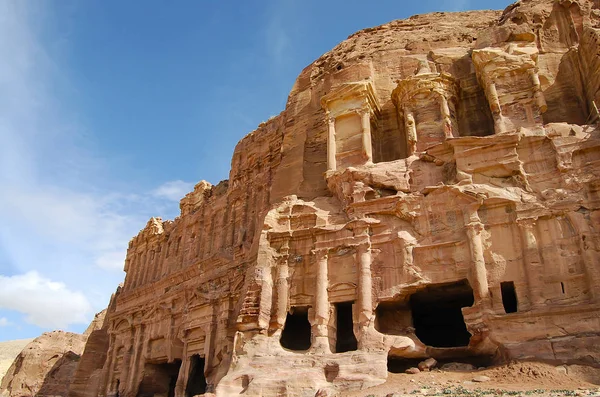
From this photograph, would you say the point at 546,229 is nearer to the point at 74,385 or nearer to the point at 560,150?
the point at 560,150

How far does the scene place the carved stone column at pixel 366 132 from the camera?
20.3 m

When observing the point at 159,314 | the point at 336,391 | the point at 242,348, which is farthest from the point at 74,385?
the point at 336,391

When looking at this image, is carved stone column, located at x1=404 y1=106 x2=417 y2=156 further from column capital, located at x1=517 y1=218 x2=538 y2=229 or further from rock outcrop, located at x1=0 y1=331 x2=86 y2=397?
rock outcrop, located at x1=0 y1=331 x2=86 y2=397

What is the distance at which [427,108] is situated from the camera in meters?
20.8

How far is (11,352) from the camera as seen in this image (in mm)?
77562

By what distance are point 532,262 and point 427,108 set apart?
8215 millimetres

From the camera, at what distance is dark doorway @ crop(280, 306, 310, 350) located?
17.7m

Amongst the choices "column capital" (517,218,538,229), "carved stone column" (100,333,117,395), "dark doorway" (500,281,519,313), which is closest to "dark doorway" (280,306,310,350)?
"dark doorway" (500,281,519,313)

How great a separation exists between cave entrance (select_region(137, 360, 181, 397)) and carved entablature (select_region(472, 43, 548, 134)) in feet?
64.2

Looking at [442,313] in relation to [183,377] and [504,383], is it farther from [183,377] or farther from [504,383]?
[183,377]

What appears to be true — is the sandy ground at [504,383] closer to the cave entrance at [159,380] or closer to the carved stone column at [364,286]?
the carved stone column at [364,286]

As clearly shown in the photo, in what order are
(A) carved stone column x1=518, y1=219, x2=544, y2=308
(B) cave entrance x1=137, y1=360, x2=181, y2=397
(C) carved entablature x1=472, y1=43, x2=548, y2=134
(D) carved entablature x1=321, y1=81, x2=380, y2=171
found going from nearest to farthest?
(A) carved stone column x1=518, y1=219, x2=544, y2=308
(C) carved entablature x1=472, y1=43, x2=548, y2=134
(D) carved entablature x1=321, y1=81, x2=380, y2=171
(B) cave entrance x1=137, y1=360, x2=181, y2=397

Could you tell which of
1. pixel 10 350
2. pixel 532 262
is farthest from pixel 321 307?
pixel 10 350

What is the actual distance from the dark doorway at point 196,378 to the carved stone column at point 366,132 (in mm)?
12608
